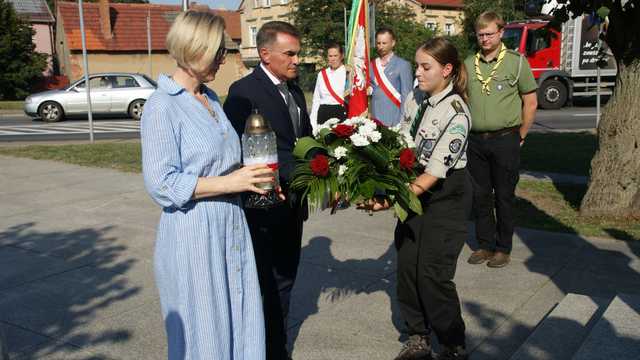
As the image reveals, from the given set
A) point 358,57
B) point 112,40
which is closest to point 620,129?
point 358,57

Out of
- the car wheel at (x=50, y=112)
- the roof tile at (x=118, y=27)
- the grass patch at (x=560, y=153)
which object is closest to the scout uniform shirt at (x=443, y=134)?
the grass patch at (x=560, y=153)

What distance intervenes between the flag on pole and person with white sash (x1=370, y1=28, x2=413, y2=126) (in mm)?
618

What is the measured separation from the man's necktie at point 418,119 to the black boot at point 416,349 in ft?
3.98

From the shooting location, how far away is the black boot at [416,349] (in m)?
3.77

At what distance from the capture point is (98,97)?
21.8 meters

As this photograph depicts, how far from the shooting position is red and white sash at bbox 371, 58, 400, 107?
21.6 ft

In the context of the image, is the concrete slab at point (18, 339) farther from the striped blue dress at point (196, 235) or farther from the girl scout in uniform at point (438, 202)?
the girl scout in uniform at point (438, 202)

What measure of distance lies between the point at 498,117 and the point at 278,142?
8.33 feet

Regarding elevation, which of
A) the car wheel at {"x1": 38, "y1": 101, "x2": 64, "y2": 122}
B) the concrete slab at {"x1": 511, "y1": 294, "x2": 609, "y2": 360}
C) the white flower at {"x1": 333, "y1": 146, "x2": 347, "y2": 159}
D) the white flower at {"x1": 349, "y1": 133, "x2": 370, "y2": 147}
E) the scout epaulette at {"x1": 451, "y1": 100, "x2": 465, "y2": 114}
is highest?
the scout epaulette at {"x1": 451, "y1": 100, "x2": 465, "y2": 114}

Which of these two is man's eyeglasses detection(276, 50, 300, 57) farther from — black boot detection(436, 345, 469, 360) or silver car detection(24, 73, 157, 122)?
silver car detection(24, 73, 157, 122)

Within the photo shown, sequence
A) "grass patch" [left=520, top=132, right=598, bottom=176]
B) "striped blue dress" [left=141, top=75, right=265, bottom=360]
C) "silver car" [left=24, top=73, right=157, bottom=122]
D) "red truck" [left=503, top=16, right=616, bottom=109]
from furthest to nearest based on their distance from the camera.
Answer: "red truck" [left=503, top=16, right=616, bottom=109] < "silver car" [left=24, top=73, right=157, bottom=122] < "grass patch" [left=520, top=132, right=598, bottom=176] < "striped blue dress" [left=141, top=75, right=265, bottom=360]

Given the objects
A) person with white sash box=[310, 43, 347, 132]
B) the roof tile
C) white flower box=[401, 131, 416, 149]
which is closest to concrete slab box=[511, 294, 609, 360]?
white flower box=[401, 131, 416, 149]

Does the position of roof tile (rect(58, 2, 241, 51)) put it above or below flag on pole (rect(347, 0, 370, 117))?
above

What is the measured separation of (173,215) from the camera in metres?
2.65
